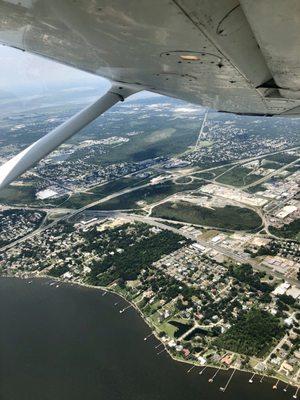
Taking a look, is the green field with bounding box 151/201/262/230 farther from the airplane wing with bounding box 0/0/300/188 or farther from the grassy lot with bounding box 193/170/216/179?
the airplane wing with bounding box 0/0/300/188

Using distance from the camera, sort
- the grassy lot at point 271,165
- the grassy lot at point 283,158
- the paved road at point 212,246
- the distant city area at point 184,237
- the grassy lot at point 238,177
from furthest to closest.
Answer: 1. the grassy lot at point 283,158
2. the grassy lot at point 271,165
3. the grassy lot at point 238,177
4. the paved road at point 212,246
5. the distant city area at point 184,237

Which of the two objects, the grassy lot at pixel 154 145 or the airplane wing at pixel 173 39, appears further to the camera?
the grassy lot at pixel 154 145

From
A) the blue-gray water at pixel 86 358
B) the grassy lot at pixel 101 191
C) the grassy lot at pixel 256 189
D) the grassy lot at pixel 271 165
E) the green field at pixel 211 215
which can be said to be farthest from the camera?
the grassy lot at pixel 271 165

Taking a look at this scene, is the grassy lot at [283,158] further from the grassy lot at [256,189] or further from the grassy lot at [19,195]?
the grassy lot at [19,195]

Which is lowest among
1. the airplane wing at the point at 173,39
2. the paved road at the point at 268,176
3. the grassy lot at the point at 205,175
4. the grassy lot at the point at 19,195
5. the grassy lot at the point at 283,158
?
the grassy lot at the point at 19,195

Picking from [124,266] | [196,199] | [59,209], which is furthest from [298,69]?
[59,209]

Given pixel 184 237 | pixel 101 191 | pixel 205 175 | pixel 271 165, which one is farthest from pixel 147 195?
pixel 271 165

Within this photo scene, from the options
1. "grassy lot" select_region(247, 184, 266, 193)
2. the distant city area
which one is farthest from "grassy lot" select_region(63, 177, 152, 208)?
"grassy lot" select_region(247, 184, 266, 193)

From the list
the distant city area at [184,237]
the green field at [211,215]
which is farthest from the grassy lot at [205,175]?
the green field at [211,215]
